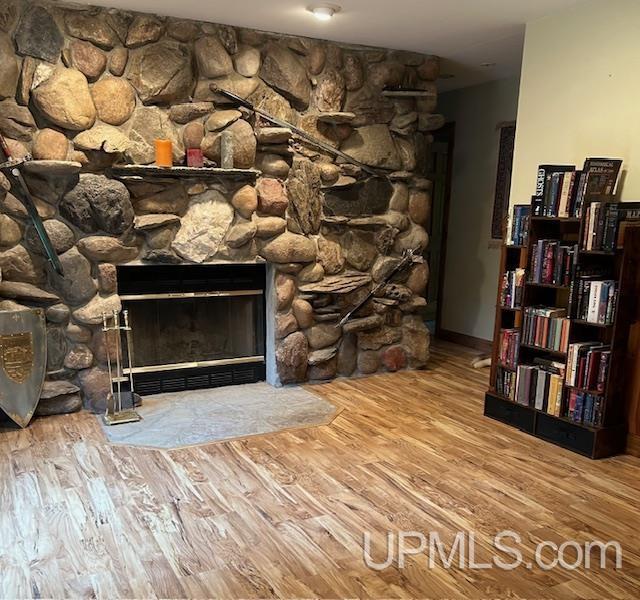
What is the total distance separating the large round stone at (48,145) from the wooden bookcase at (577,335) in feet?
8.60

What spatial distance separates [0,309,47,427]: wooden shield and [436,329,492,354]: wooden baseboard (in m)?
3.60

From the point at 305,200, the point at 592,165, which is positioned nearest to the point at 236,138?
the point at 305,200

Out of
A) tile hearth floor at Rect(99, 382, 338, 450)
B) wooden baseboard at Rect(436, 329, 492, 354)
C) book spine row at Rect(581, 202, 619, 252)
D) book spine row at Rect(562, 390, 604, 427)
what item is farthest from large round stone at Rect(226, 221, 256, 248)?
wooden baseboard at Rect(436, 329, 492, 354)

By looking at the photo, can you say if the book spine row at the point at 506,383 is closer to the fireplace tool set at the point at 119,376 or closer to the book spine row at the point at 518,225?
the book spine row at the point at 518,225

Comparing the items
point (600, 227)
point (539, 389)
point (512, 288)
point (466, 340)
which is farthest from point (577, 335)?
point (466, 340)

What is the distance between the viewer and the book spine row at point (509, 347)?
3318 mm

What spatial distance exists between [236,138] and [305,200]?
24.1 inches

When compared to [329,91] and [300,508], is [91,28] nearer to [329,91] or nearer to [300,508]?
[329,91]

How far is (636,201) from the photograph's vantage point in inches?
113

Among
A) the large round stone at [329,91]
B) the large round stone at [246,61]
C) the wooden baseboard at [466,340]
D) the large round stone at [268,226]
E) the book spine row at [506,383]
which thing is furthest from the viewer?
the wooden baseboard at [466,340]

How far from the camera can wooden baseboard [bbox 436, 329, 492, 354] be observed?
5.15 m

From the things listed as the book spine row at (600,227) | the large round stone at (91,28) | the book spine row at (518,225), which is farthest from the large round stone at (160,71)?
the book spine row at (600,227)

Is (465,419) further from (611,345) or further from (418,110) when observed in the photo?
(418,110)

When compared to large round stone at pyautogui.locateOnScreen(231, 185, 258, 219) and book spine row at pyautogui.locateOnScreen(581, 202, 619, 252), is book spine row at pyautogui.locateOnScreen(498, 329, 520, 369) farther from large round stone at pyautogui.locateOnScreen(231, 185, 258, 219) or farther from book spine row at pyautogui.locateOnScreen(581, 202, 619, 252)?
large round stone at pyautogui.locateOnScreen(231, 185, 258, 219)
